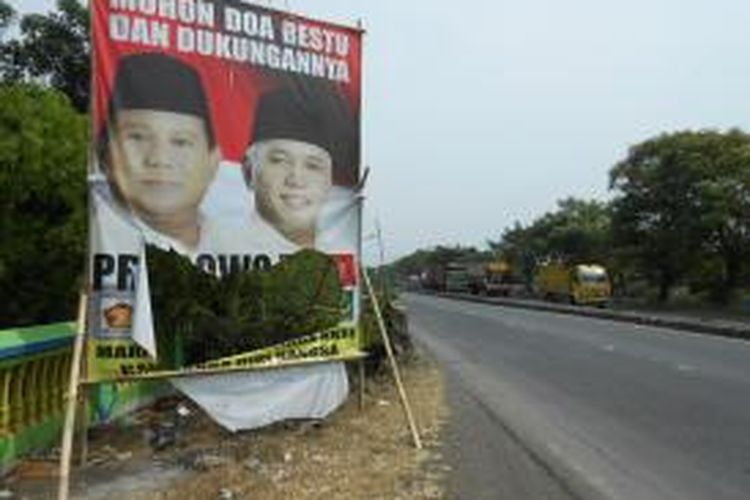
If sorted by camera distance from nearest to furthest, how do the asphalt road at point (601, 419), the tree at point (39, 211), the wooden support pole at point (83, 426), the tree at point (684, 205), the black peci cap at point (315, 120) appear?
1. the wooden support pole at point (83, 426)
2. the asphalt road at point (601, 419)
3. the black peci cap at point (315, 120)
4. the tree at point (39, 211)
5. the tree at point (684, 205)

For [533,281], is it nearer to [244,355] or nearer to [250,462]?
[244,355]

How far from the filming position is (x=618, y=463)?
446 inches

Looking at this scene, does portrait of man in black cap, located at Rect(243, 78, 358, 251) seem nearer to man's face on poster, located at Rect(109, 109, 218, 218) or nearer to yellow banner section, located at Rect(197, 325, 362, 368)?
man's face on poster, located at Rect(109, 109, 218, 218)

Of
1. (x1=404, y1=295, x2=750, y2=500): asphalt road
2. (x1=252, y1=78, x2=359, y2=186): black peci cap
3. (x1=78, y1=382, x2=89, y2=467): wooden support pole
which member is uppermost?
(x1=252, y1=78, x2=359, y2=186): black peci cap

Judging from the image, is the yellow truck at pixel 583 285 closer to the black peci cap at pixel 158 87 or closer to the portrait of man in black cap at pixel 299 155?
the portrait of man in black cap at pixel 299 155

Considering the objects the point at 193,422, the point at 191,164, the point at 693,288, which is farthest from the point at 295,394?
the point at 693,288

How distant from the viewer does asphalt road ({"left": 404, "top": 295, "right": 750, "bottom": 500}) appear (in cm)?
1022

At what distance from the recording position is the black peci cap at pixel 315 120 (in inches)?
434

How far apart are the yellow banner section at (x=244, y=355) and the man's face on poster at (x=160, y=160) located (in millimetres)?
1107

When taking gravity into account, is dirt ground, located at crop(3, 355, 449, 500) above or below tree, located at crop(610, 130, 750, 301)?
below

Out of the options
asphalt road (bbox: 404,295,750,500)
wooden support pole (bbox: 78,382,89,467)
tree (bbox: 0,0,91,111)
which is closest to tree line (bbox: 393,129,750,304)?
asphalt road (bbox: 404,295,750,500)

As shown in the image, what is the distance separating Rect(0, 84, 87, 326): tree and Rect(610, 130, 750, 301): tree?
46.4 meters

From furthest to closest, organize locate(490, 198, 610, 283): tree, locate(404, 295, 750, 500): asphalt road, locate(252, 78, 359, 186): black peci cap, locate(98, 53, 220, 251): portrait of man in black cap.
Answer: locate(490, 198, 610, 283): tree → locate(252, 78, 359, 186): black peci cap → locate(404, 295, 750, 500): asphalt road → locate(98, 53, 220, 251): portrait of man in black cap

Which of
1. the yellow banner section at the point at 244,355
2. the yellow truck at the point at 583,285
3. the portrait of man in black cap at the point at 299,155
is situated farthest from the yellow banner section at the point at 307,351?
the yellow truck at the point at 583,285
